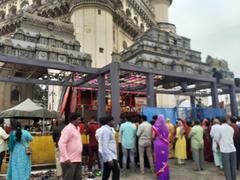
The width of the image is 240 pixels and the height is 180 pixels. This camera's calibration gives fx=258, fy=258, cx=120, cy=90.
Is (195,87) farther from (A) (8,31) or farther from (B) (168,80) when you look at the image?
(A) (8,31)

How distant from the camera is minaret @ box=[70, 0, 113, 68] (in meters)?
30.9

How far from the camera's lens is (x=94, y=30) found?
103ft

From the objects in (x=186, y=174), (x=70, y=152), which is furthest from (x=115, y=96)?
(x=70, y=152)

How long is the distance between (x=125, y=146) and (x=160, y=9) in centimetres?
4723

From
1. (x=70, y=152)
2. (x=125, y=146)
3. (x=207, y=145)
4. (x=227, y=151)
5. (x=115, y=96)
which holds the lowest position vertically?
(x=207, y=145)

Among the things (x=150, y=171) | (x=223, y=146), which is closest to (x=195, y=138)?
(x=150, y=171)

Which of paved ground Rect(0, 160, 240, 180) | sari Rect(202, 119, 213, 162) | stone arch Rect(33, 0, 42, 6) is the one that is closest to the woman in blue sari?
paved ground Rect(0, 160, 240, 180)

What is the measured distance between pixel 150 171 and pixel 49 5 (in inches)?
1304

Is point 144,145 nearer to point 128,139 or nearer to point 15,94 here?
point 128,139

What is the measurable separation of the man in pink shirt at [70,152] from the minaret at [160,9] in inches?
1922

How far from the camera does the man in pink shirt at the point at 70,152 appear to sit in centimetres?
521

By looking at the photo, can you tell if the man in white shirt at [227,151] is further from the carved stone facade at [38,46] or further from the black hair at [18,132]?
the carved stone facade at [38,46]

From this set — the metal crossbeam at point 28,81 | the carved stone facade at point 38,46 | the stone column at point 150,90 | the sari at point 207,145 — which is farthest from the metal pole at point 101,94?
the carved stone facade at point 38,46

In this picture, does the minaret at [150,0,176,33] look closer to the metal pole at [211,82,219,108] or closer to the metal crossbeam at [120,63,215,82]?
the metal pole at [211,82,219,108]
